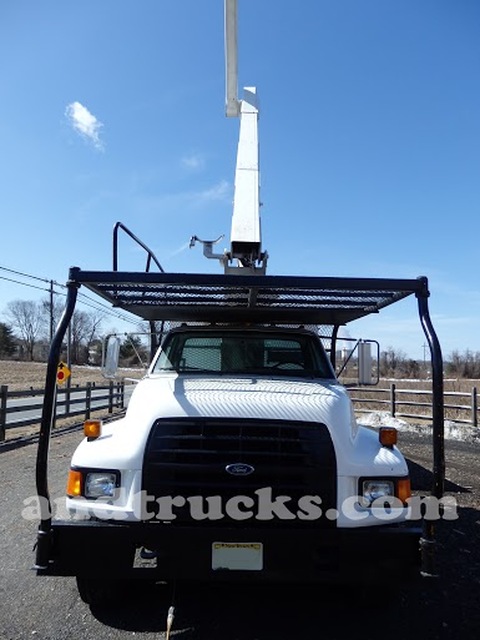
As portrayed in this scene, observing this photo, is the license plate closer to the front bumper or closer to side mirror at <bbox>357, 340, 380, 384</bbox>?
the front bumper

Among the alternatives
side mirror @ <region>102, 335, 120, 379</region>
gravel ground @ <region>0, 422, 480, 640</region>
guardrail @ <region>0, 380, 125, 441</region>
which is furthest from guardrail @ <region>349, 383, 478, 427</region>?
guardrail @ <region>0, 380, 125, 441</region>

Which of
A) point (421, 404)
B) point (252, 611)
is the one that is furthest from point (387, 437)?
point (421, 404)

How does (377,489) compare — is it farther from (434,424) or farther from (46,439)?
(46,439)

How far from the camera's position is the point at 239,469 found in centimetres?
330

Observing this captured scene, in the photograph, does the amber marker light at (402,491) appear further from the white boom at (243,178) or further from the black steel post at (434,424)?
the white boom at (243,178)

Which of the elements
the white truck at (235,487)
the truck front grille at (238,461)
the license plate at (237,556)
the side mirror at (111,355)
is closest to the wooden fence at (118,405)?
the side mirror at (111,355)

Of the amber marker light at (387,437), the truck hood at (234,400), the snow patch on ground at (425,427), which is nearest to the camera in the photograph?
the truck hood at (234,400)

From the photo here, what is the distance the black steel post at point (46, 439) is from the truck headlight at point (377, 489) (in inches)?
76.3

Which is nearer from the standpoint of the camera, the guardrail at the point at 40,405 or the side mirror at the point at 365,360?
the side mirror at the point at 365,360

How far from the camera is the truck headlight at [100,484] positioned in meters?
3.33

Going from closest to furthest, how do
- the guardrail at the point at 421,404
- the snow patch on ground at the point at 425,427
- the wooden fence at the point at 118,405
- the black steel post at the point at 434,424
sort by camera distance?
the black steel post at the point at 434,424
the wooden fence at the point at 118,405
the snow patch on ground at the point at 425,427
the guardrail at the point at 421,404

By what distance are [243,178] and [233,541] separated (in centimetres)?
617

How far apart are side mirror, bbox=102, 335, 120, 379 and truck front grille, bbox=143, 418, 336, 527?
2.09 m

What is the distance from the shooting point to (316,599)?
12.7 ft
